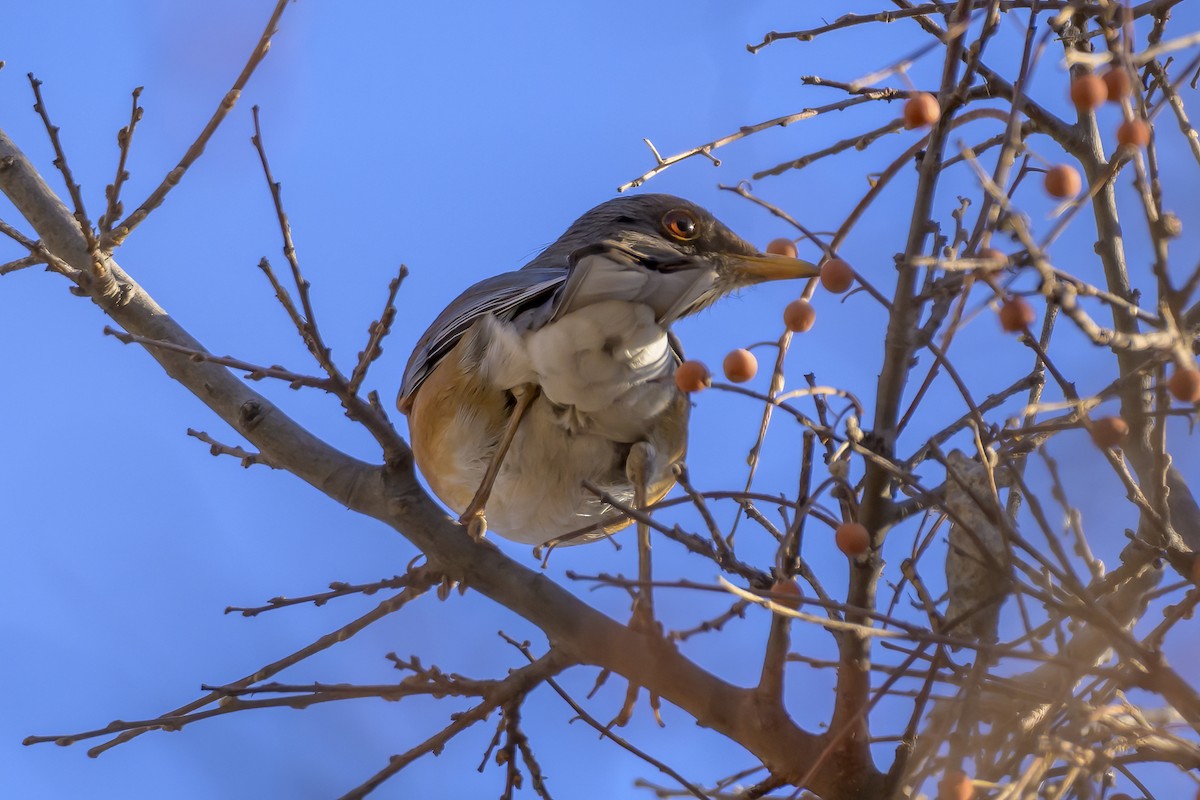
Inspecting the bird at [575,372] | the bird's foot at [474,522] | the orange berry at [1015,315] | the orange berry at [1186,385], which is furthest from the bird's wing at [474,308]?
the orange berry at [1186,385]

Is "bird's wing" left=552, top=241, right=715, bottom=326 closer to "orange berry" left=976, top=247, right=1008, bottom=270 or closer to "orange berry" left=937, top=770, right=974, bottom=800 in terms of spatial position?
"orange berry" left=976, top=247, right=1008, bottom=270

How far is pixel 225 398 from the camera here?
10.8ft

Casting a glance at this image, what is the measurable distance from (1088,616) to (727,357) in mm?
981

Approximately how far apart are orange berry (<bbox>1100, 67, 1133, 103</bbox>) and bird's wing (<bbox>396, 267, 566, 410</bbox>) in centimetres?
177

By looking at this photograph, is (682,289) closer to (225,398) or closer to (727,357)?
(727,357)

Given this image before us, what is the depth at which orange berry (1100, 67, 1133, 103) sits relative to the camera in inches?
66.1

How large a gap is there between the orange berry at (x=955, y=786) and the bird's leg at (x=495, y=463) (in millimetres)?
1749

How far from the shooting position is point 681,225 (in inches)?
143

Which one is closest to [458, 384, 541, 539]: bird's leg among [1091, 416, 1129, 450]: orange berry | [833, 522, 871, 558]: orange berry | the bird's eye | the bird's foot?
the bird's foot

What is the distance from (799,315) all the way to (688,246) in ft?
4.35

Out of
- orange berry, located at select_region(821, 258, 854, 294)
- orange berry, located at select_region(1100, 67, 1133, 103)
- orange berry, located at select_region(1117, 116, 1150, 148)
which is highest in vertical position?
orange berry, located at select_region(821, 258, 854, 294)

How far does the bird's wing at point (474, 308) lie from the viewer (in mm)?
3496

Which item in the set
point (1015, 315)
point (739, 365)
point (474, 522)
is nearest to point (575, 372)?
point (474, 522)

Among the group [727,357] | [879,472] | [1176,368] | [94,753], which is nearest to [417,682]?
[94,753]
